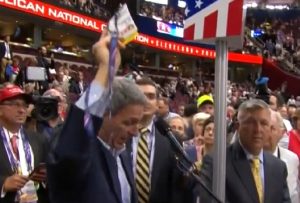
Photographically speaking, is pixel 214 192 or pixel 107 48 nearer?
pixel 107 48

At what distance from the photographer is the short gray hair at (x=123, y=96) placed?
1914mm

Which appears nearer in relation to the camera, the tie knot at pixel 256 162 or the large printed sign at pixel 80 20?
the tie knot at pixel 256 162

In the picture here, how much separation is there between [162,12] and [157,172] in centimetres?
2486

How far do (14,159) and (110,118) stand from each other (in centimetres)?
200

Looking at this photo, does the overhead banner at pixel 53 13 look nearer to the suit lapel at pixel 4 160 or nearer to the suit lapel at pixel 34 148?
the suit lapel at pixel 34 148

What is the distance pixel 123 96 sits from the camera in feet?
6.36

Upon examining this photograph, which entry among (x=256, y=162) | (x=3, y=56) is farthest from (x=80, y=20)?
(x=256, y=162)

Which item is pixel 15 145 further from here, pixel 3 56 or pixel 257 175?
pixel 3 56

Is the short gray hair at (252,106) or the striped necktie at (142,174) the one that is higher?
the short gray hair at (252,106)

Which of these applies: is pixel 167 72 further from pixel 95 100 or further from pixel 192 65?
pixel 95 100

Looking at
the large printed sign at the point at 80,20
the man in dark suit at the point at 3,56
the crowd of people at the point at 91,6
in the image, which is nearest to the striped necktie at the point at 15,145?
the man in dark suit at the point at 3,56

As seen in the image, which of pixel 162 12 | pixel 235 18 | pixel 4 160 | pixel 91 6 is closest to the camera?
pixel 235 18

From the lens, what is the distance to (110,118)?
6.24 ft

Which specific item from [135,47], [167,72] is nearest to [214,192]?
[135,47]
